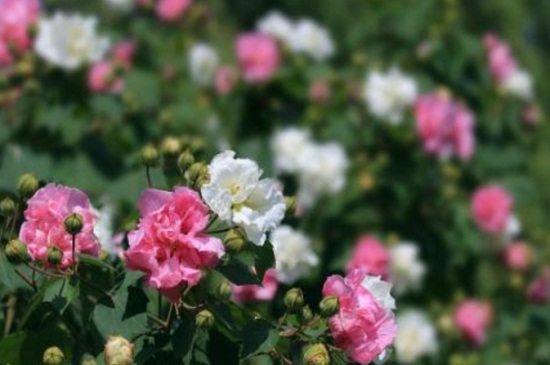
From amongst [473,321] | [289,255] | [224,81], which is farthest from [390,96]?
[289,255]

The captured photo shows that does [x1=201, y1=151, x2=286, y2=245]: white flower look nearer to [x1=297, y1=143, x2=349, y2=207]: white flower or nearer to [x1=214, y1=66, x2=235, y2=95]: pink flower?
[x1=297, y1=143, x2=349, y2=207]: white flower

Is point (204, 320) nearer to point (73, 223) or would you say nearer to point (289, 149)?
point (73, 223)

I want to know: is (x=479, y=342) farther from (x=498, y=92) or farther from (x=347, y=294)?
(x=347, y=294)

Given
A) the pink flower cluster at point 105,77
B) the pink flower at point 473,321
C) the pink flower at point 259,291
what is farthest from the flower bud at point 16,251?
the pink flower at point 473,321

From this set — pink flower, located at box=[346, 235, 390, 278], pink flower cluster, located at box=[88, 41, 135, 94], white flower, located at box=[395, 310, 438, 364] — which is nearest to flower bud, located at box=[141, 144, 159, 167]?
pink flower cluster, located at box=[88, 41, 135, 94]

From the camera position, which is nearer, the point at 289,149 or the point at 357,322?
the point at 357,322

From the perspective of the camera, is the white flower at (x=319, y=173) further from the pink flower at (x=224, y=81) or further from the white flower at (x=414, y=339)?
the pink flower at (x=224, y=81)
